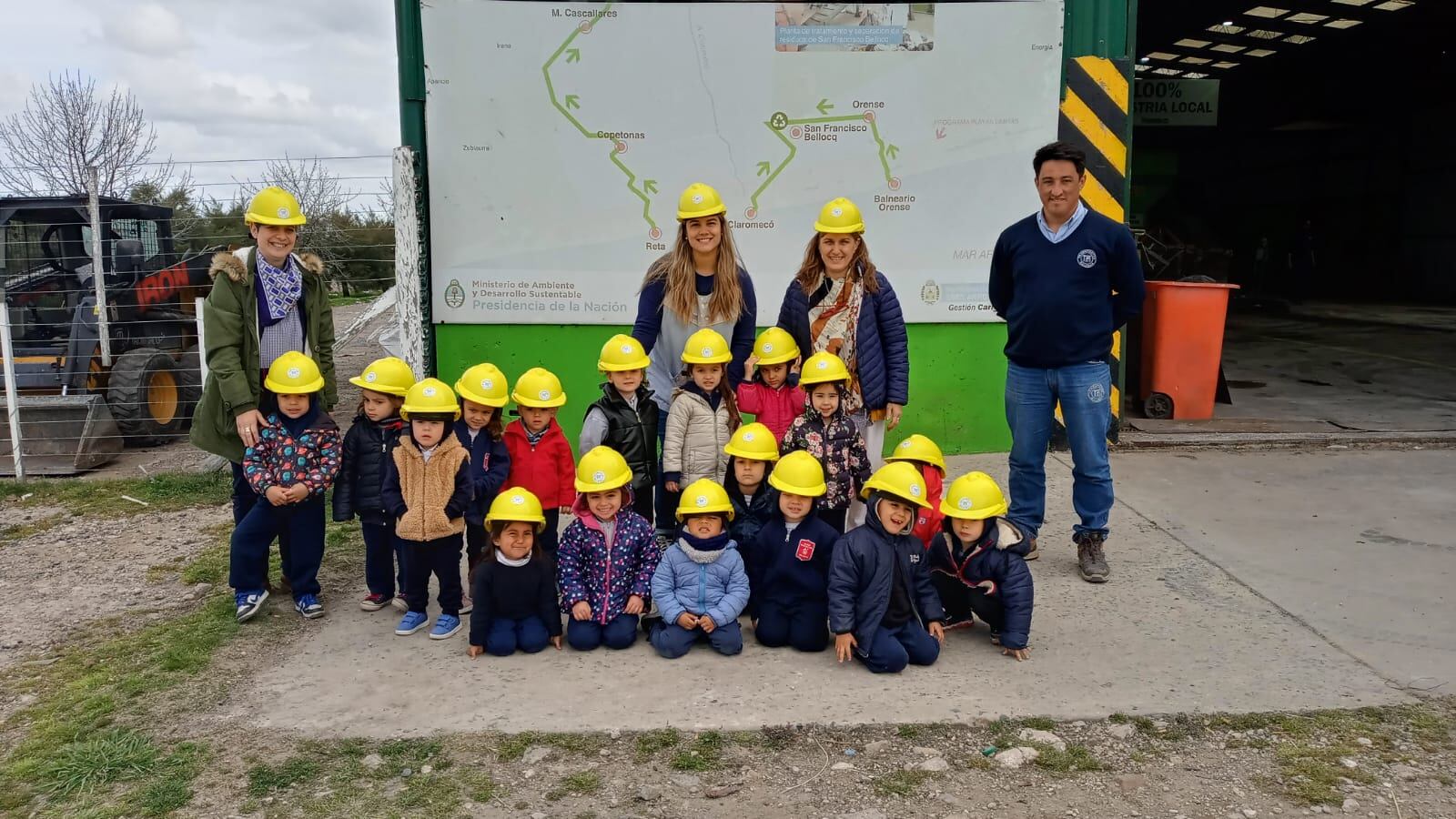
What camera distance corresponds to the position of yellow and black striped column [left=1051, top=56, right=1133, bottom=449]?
6.64m

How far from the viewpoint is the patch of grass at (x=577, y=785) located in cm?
305

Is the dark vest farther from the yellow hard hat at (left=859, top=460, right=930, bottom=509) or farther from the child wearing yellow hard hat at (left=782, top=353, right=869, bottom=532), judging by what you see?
the yellow hard hat at (left=859, top=460, right=930, bottom=509)

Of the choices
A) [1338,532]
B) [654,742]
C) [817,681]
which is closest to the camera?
[654,742]

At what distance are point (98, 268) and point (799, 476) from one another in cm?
740

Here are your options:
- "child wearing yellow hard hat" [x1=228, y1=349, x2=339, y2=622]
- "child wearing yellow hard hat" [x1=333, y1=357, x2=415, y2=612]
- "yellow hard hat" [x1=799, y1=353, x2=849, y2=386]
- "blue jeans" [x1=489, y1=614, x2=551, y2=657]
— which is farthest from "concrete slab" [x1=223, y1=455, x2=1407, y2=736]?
"yellow hard hat" [x1=799, y1=353, x2=849, y2=386]

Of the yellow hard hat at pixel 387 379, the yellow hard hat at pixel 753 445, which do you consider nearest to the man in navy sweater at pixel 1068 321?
the yellow hard hat at pixel 753 445

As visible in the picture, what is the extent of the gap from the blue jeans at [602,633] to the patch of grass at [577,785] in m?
0.91

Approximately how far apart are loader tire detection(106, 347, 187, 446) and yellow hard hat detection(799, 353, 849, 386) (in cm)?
608

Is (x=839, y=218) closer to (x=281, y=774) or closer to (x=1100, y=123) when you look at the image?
(x=281, y=774)

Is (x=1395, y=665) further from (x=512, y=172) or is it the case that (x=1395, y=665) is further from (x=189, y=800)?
(x=512, y=172)

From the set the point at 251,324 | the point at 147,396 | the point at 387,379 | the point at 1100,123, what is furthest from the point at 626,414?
the point at 147,396

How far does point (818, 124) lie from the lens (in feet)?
21.3

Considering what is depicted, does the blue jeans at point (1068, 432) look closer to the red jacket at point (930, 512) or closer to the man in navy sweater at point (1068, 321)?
the man in navy sweater at point (1068, 321)

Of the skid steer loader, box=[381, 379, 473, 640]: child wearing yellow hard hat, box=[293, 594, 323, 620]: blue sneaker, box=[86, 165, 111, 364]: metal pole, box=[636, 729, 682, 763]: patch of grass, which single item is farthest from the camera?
box=[86, 165, 111, 364]: metal pole
